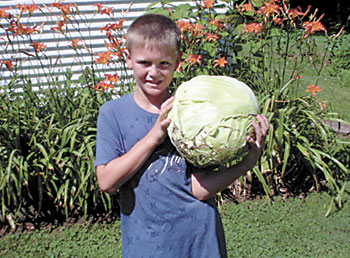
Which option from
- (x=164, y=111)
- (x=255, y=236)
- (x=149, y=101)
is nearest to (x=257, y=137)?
(x=164, y=111)

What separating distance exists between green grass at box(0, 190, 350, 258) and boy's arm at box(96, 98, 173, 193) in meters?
2.19

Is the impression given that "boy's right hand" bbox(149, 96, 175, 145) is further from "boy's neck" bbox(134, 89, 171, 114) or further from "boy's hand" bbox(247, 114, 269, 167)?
"boy's hand" bbox(247, 114, 269, 167)

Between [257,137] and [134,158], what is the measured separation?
509 mm

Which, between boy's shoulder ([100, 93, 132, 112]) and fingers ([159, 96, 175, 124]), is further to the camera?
boy's shoulder ([100, 93, 132, 112])

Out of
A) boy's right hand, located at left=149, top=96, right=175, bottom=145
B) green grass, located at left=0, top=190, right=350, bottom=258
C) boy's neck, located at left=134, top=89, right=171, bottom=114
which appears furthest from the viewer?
green grass, located at left=0, top=190, right=350, bottom=258

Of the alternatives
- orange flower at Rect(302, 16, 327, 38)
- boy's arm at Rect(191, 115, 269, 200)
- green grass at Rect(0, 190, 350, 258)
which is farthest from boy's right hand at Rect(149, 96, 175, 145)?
orange flower at Rect(302, 16, 327, 38)

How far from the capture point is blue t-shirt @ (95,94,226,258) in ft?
5.74

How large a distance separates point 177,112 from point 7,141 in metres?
2.94

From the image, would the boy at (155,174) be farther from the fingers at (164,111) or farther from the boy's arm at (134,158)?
the fingers at (164,111)

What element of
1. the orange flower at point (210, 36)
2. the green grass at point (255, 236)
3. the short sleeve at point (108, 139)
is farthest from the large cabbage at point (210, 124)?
the orange flower at point (210, 36)

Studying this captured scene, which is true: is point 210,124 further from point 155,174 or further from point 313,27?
point 313,27

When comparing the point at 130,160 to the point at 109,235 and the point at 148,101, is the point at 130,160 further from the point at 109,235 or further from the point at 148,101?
the point at 109,235

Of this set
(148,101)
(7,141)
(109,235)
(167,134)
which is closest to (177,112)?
(167,134)

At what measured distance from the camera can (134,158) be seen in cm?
163
